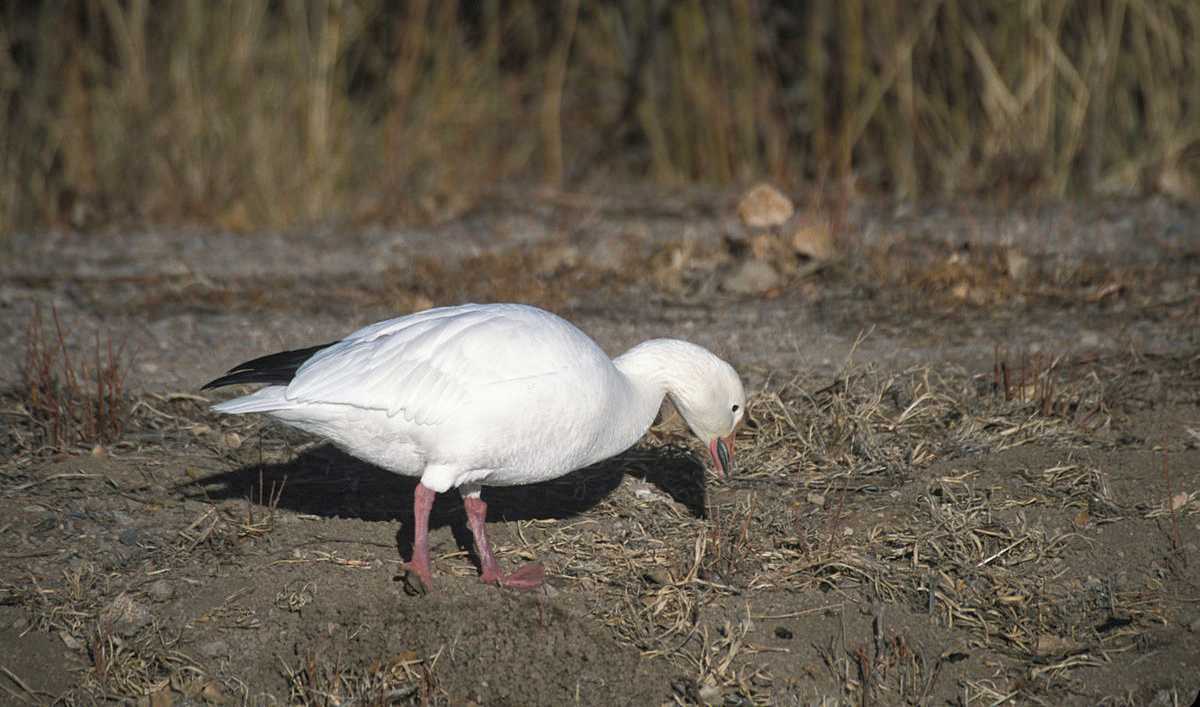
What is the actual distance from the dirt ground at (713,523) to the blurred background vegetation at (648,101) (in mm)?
2060

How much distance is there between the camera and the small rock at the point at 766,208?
25.7 feet

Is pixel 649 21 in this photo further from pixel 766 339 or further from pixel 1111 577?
pixel 1111 577

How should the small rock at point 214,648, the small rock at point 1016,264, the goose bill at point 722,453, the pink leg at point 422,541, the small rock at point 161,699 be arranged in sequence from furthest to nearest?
1. the small rock at point 1016,264
2. the goose bill at point 722,453
3. the pink leg at point 422,541
4. the small rock at point 214,648
5. the small rock at point 161,699

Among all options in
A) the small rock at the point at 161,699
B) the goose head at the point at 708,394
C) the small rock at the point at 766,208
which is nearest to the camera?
the small rock at the point at 161,699

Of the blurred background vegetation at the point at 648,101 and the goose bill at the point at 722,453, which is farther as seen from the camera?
→ the blurred background vegetation at the point at 648,101

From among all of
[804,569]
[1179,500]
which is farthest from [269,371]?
[1179,500]

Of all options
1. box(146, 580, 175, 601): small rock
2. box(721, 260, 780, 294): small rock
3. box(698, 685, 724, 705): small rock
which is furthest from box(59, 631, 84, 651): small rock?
box(721, 260, 780, 294): small rock

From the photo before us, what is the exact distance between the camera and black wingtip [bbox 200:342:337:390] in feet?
13.5

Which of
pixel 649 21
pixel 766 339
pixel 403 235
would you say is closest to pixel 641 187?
pixel 649 21

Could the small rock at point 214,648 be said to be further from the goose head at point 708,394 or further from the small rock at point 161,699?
the goose head at point 708,394

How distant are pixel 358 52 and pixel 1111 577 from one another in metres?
7.71

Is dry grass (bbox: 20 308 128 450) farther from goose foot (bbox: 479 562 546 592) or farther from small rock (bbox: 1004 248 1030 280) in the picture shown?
small rock (bbox: 1004 248 1030 280)

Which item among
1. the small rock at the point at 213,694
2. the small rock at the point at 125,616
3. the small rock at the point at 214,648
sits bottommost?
the small rock at the point at 213,694

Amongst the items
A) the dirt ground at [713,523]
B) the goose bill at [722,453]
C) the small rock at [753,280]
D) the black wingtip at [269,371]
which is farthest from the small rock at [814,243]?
the black wingtip at [269,371]
